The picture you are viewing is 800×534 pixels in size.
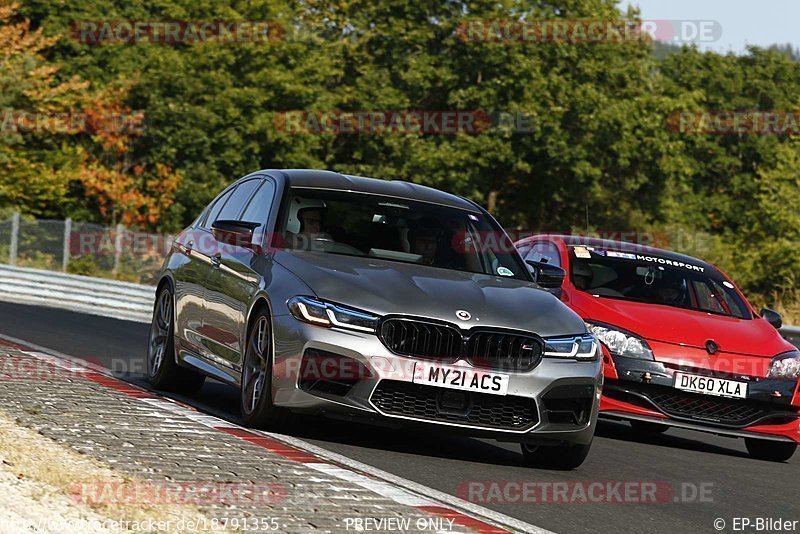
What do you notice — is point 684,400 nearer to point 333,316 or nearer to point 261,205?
point 261,205

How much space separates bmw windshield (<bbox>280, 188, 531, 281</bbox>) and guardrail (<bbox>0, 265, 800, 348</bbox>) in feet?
51.4

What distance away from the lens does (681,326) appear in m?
10.9

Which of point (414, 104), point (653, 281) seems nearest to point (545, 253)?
point (653, 281)

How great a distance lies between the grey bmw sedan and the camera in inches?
309

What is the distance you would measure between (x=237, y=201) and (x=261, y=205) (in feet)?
2.70

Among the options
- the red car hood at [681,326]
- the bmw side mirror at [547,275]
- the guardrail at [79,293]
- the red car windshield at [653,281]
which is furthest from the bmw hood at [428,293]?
the guardrail at [79,293]

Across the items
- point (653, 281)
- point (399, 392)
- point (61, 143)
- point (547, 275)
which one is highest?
point (547, 275)

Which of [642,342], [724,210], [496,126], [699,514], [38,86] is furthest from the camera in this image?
[724,210]

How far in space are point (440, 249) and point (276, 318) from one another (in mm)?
1551

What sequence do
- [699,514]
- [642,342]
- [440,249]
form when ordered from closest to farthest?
[699,514] → [440,249] → [642,342]

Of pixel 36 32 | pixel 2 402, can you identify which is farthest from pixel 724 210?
pixel 2 402

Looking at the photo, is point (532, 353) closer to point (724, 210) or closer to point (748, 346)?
point (748, 346)

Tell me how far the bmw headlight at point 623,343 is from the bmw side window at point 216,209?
2974 millimetres

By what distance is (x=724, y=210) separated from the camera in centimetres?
6938
